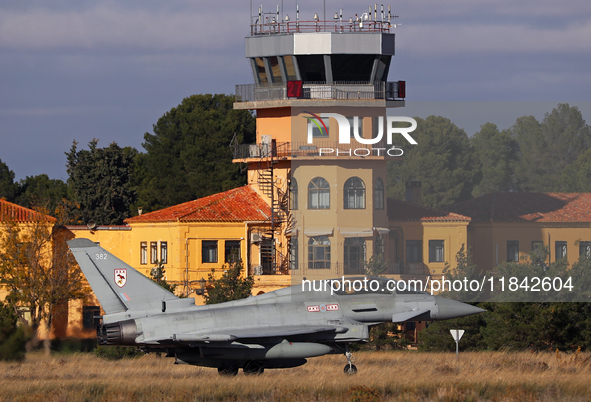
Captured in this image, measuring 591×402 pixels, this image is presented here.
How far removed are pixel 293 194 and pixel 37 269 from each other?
65.7 feet

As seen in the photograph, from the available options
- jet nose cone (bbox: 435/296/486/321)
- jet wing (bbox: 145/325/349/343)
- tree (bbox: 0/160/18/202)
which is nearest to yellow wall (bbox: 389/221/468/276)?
jet nose cone (bbox: 435/296/486/321)

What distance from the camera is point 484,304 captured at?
45.9m

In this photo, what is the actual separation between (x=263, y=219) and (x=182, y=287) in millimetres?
7648

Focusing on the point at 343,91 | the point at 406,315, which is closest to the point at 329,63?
the point at 343,91

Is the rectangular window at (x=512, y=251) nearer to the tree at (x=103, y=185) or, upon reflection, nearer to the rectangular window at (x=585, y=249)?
the rectangular window at (x=585, y=249)

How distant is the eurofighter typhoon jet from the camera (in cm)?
2748

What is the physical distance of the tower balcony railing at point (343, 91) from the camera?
63969 millimetres

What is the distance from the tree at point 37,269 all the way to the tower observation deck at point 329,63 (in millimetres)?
19294

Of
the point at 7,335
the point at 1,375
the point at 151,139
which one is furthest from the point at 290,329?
the point at 151,139

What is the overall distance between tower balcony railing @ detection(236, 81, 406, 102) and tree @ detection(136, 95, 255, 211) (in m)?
20.3

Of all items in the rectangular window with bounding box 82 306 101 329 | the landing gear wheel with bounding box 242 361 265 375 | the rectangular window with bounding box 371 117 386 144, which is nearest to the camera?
the landing gear wheel with bounding box 242 361 265 375

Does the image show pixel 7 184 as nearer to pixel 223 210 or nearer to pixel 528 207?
pixel 223 210

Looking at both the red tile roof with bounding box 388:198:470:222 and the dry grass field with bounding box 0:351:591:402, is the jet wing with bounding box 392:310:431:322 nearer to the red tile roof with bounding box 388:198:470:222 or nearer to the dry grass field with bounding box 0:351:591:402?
the dry grass field with bounding box 0:351:591:402

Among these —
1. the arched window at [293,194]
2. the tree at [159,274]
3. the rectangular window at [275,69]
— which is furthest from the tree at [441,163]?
the tree at [159,274]
